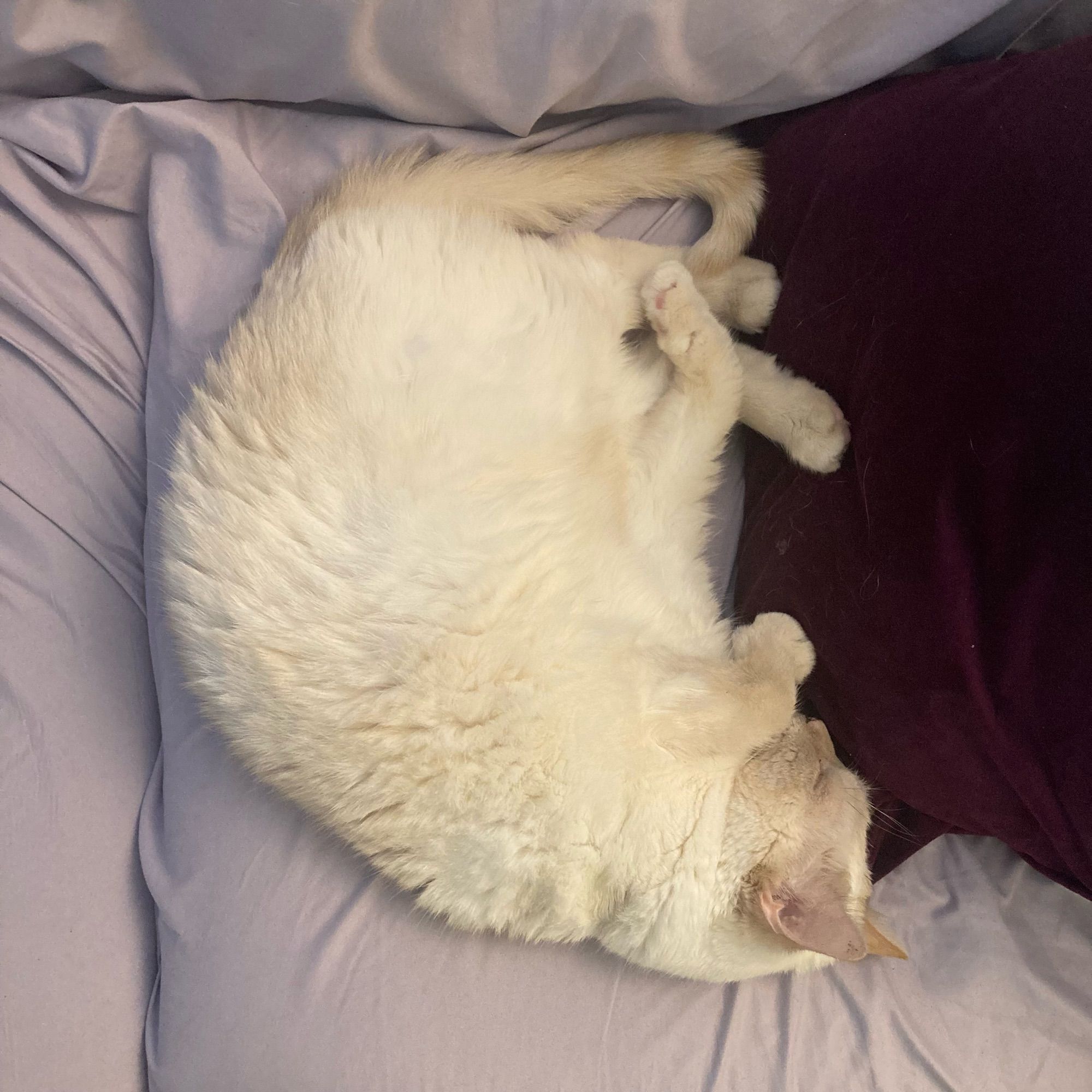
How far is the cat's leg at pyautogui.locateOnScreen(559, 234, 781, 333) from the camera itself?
1.52 m

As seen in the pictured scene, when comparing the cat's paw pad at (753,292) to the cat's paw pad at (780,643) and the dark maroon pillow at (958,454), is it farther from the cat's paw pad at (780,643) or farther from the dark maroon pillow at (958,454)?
the cat's paw pad at (780,643)

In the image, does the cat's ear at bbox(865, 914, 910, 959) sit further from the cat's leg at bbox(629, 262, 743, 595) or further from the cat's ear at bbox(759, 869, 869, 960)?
the cat's leg at bbox(629, 262, 743, 595)

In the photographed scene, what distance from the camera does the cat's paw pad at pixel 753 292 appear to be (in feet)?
5.02

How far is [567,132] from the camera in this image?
5.11 ft

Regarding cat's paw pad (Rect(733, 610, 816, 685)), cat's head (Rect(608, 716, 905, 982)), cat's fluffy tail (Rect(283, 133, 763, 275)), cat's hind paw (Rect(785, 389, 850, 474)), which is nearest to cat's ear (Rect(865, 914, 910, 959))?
cat's head (Rect(608, 716, 905, 982))

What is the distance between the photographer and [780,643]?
1.35 meters

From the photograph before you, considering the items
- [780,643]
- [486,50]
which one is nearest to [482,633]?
[780,643]

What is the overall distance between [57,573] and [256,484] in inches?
23.5

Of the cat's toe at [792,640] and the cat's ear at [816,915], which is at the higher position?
the cat's toe at [792,640]

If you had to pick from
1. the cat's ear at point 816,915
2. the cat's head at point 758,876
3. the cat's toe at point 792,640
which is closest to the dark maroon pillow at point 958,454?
the cat's toe at point 792,640

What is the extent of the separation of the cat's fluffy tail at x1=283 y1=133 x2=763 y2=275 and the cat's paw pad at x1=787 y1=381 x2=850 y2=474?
0.39m

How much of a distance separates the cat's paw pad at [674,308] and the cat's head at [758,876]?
80 centimetres

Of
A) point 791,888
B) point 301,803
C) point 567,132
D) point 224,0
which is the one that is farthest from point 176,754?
point 567,132

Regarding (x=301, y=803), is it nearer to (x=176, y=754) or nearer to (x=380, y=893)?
(x=380, y=893)
